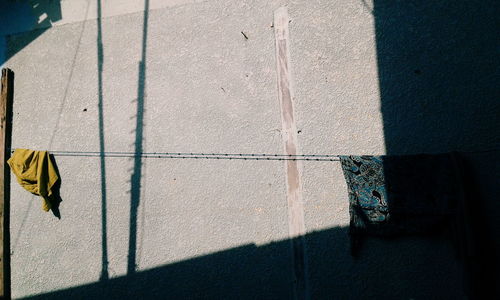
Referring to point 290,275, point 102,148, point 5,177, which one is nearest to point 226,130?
point 102,148

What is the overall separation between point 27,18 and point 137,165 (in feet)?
9.13

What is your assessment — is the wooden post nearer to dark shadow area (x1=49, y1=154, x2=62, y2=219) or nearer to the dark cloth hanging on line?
the dark cloth hanging on line

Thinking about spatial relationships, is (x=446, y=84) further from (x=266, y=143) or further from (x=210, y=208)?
(x=210, y=208)

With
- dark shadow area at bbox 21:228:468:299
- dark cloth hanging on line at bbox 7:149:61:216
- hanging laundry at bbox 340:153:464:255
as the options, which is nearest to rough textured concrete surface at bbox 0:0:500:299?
dark shadow area at bbox 21:228:468:299

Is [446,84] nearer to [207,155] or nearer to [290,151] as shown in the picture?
[290,151]

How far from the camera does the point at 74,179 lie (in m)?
3.67

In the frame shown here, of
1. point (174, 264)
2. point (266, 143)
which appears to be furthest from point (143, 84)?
point (174, 264)

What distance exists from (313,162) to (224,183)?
3.34ft

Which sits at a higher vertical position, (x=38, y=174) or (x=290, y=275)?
(x=38, y=174)

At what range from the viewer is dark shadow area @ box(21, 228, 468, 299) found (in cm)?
288

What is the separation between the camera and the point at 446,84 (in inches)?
119

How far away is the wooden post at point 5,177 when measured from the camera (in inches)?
137

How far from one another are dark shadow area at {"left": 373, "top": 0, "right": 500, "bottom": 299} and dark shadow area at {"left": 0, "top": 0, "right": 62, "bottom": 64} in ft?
13.9

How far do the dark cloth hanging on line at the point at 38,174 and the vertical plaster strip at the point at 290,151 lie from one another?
286 centimetres
